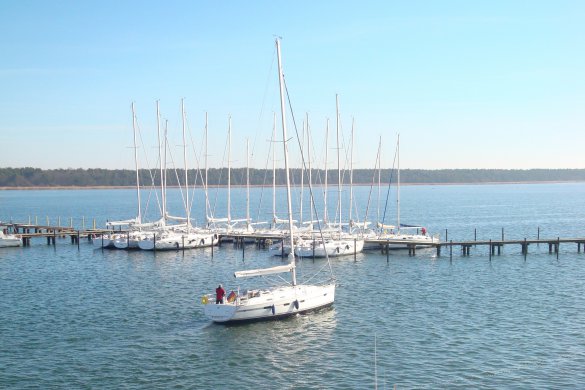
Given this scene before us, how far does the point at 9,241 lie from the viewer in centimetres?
7125

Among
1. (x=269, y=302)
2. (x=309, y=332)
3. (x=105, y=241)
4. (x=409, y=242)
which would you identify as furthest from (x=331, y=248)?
(x=309, y=332)

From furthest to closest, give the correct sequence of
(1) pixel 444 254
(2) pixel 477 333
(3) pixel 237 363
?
(1) pixel 444 254 → (2) pixel 477 333 → (3) pixel 237 363

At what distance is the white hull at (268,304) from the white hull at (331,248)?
22597 millimetres

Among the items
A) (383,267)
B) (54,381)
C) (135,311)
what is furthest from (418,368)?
(383,267)

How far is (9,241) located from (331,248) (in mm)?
36113

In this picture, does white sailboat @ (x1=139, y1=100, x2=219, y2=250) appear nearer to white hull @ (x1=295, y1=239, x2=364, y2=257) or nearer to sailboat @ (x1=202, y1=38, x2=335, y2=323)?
white hull @ (x1=295, y1=239, x2=364, y2=257)

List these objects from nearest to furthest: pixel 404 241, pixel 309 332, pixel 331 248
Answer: pixel 309 332 < pixel 331 248 < pixel 404 241

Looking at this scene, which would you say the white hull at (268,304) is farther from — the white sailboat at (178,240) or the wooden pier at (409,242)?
the white sailboat at (178,240)

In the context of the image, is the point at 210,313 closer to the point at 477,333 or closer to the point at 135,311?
the point at 135,311

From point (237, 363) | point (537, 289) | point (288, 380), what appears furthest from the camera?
point (537, 289)

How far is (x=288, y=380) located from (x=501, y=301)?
20.1 m

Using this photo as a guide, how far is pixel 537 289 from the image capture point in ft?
150

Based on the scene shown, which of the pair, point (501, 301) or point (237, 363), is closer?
point (237, 363)

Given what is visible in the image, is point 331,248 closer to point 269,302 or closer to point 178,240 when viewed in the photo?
point 178,240
